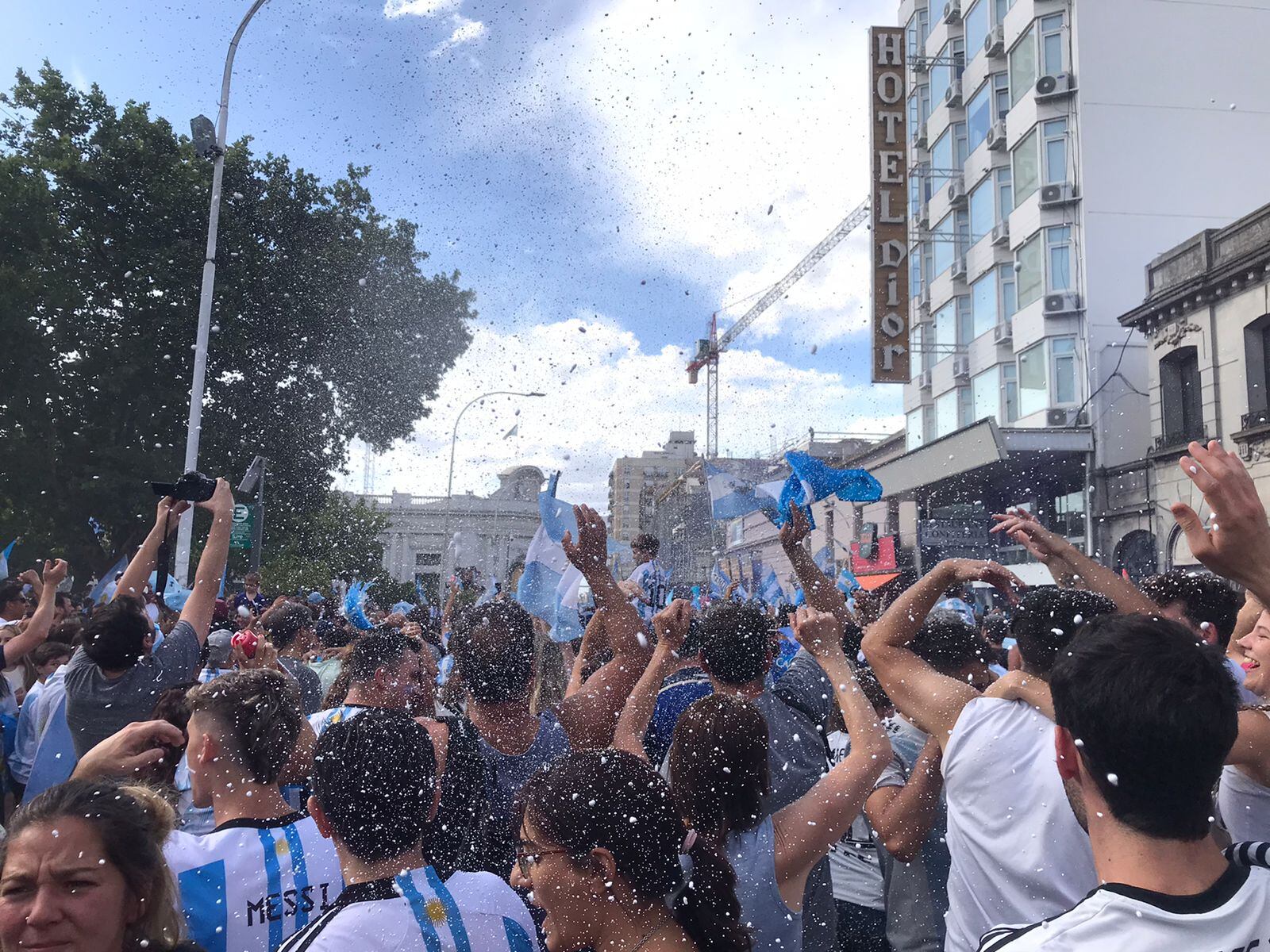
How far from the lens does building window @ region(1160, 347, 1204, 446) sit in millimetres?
18406

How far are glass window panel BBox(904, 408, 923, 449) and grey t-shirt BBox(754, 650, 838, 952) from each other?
87.6ft

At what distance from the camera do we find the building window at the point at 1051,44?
22188 mm

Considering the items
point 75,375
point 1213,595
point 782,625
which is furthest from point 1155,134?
point 75,375

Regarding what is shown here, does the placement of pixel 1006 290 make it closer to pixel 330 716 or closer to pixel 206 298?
pixel 206 298

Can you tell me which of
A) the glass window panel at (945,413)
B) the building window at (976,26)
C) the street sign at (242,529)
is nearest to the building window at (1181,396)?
the glass window panel at (945,413)

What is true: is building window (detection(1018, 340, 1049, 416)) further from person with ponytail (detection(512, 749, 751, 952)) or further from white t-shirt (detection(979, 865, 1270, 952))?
white t-shirt (detection(979, 865, 1270, 952))

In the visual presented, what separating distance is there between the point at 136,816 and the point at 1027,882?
194 centimetres

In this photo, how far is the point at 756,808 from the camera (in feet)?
7.32

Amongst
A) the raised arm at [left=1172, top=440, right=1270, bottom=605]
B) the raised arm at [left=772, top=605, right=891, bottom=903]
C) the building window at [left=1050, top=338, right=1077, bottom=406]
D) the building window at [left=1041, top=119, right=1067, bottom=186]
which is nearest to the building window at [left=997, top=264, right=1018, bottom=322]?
the building window at [left=1050, top=338, right=1077, bottom=406]

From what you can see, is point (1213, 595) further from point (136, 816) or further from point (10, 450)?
point (10, 450)

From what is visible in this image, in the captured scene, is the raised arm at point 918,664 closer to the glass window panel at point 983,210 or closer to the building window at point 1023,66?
the building window at point 1023,66

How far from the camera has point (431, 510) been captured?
34344 millimetres

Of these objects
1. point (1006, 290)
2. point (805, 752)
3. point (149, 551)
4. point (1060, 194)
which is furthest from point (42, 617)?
point (1006, 290)

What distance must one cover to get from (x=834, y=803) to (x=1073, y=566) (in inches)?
54.0
